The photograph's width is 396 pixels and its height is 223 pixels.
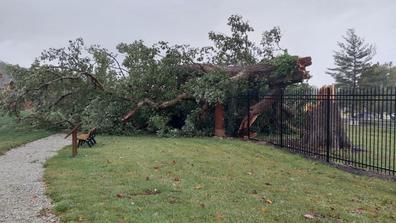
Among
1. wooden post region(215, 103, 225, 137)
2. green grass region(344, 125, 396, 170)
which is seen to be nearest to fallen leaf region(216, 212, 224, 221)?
green grass region(344, 125, 396, 170)

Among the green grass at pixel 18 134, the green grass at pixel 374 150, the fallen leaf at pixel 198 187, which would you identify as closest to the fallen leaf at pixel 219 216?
the fallen leaf at pixel 198 187

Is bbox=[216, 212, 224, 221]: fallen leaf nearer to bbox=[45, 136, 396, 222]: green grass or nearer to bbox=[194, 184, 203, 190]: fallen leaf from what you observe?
bbox=[45, 136, 396, 222]: green grass

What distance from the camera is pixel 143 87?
50.2 feet

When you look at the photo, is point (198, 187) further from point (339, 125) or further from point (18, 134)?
point (18, 134)

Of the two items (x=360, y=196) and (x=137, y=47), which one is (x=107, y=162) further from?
(x=137, y=47)

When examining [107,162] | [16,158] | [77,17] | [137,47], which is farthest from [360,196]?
[77,17]

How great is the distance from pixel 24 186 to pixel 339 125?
27.3 feet

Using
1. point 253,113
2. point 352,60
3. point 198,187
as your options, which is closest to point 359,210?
point 198,187

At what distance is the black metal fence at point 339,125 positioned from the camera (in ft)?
28.0

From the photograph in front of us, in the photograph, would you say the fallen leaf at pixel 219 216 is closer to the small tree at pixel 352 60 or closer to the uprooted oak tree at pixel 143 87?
the uprooted oak tree at pixel 143 87

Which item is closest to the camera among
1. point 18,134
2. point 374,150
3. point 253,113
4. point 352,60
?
point 374,150

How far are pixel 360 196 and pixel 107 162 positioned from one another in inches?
188

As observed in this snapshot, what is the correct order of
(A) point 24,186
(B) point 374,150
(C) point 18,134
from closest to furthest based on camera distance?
(A) point 24,186, (B) point 374,150, (C) point 18,134

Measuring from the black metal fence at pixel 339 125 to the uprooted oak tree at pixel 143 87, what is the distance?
1251 millimetres
